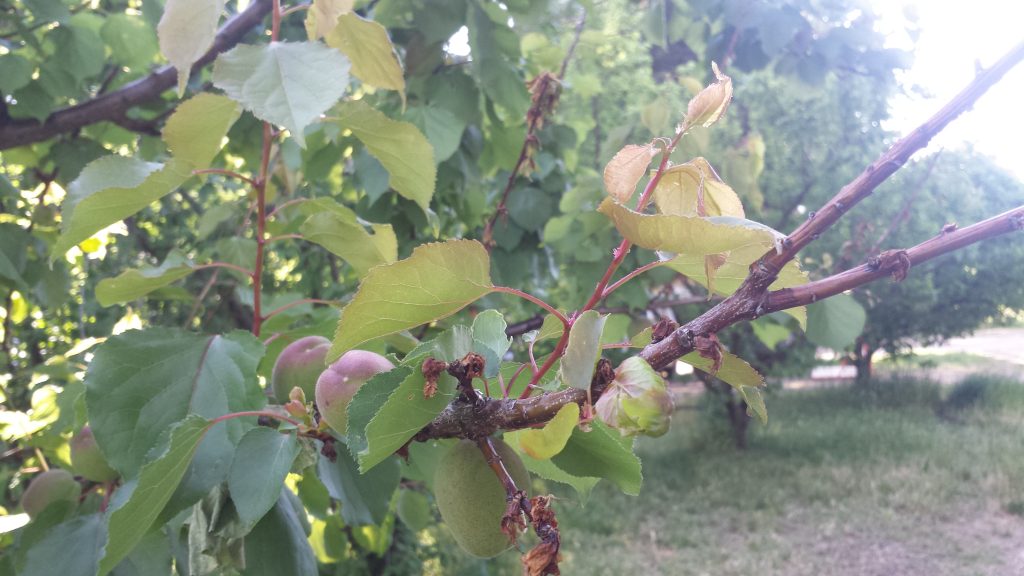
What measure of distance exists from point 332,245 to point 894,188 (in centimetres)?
355

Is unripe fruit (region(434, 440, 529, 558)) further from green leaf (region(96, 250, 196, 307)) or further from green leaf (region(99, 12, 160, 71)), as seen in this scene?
green leaf (region(99, 12, 160, 71))

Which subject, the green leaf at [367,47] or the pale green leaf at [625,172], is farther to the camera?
the green leaf at [367,47]

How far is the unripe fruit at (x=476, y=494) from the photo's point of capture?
1.36ft

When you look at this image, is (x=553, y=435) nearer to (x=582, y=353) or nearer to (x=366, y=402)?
(x=582, y=353)

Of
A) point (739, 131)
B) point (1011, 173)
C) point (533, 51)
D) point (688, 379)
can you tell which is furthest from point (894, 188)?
point (533, 51)

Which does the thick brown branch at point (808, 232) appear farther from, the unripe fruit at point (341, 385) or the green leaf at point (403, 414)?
the unripe fruit at point (341, 385)

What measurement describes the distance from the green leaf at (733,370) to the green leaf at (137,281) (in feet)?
1.71

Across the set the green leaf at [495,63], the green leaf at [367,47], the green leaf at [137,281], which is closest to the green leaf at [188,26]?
the green leaf at [367,47]

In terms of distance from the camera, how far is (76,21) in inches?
50.5

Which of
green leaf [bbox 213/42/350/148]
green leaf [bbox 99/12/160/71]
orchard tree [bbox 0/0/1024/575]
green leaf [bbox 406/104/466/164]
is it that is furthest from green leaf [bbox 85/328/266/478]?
green leaf [bbox 99/12/160/71]

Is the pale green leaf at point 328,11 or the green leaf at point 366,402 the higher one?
the pale green leaf at point 328,11

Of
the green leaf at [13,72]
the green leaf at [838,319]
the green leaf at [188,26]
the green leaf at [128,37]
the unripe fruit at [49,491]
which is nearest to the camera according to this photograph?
the green leaf at [188,26]

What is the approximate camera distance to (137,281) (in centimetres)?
69

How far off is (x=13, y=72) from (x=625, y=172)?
1.19 metres
